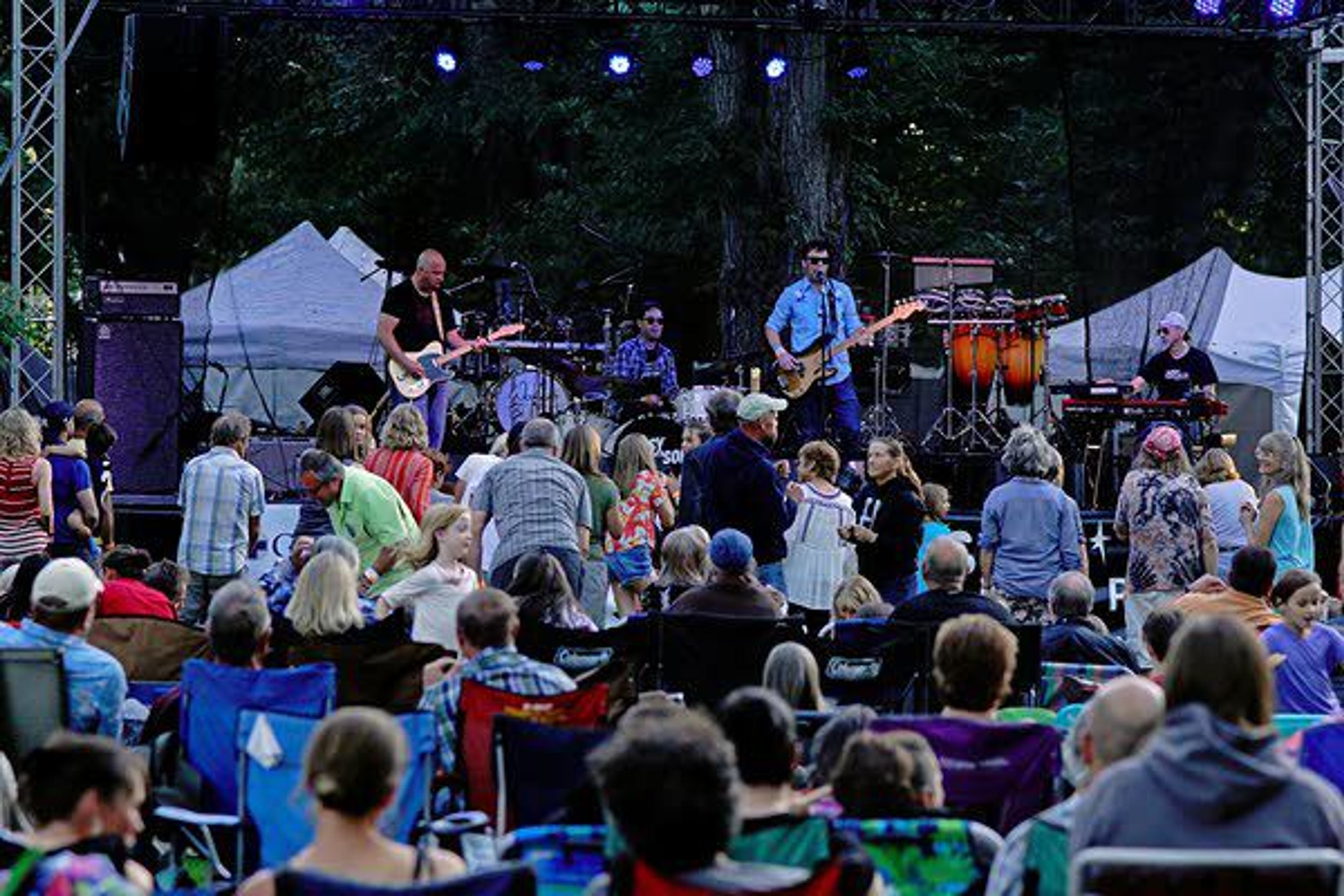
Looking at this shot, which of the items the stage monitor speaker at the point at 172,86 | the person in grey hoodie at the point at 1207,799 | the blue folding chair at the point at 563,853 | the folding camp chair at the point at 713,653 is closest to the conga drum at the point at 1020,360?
the stage monitor speaker at the point at 172,86

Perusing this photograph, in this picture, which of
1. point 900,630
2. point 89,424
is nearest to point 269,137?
point 89,424

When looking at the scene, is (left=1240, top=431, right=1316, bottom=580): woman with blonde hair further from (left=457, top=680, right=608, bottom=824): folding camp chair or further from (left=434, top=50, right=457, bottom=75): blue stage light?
(left=434, top=50, right=457, bottom=75): blue stage light

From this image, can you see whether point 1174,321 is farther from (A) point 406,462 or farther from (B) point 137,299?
(A) point 406,462

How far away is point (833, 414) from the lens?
51.6ft

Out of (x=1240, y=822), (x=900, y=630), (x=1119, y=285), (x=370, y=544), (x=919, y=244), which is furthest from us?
(x=919, y=244)

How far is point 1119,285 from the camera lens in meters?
17.0

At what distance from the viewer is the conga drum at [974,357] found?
58.1ft

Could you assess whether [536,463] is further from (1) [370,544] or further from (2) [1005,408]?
(2) [1005,408]

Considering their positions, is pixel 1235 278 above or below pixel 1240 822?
above

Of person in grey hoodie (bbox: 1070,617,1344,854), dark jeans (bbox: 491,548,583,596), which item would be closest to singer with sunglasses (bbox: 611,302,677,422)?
dark jeans (bbox: 491,548,583,596)

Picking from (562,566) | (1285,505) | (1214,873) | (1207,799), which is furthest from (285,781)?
(1285,505)

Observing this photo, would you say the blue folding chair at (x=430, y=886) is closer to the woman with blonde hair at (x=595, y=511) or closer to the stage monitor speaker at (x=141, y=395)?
the woman with blonde hair at (x=595, y=511)

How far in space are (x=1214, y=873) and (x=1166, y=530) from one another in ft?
23.4

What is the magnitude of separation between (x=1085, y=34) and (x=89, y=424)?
7202 millimetres
